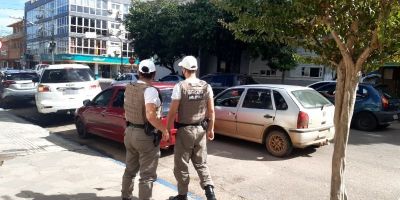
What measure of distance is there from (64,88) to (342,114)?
30.1 ft

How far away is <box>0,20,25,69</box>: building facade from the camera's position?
2753 inches

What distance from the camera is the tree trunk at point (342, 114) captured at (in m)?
3.42

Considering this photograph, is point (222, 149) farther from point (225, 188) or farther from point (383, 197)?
point (383, 197)

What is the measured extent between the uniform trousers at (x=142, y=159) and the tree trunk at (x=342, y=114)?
80.3 inches

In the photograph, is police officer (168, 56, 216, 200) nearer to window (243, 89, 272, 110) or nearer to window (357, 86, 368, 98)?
window (243, 89, 272, 110)

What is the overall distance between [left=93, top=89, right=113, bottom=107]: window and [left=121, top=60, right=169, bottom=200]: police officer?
394cm

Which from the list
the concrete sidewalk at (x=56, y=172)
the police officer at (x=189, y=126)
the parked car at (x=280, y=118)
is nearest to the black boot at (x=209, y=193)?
the police officer at (x=189, y=126)

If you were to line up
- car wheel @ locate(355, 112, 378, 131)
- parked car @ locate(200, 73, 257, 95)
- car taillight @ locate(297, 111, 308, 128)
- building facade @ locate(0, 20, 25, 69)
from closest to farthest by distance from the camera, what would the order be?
car taillight @ locate(297, 111, 308, 128) < car wheel @ locate(355, 112, 378, 131) < parked car @ locate(200, 73, 257, 95) < building facade @ locate(0, 20, 25, 69)

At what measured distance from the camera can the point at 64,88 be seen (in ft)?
35.6

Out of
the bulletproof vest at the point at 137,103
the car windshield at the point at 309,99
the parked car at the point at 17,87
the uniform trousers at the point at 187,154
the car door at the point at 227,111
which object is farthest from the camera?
the parked car at the point at 17,87

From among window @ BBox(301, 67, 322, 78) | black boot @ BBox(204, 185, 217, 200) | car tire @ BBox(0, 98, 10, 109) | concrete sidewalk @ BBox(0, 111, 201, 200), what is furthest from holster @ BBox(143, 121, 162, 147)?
window @ BBox(301, 67, 322, 78)

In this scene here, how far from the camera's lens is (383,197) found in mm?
5172

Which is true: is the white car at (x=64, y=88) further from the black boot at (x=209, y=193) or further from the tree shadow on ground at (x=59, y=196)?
the black boot at (x=209, y=193)

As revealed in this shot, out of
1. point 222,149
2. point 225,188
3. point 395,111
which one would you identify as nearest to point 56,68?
point 222,149
